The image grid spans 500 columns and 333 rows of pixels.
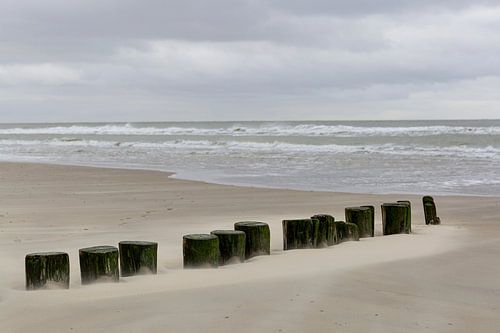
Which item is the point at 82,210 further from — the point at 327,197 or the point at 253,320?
the point at 253,320

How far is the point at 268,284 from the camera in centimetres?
469

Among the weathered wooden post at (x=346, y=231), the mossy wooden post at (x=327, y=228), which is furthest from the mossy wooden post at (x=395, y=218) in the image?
the mossy wooden post at (x=327, y=228)

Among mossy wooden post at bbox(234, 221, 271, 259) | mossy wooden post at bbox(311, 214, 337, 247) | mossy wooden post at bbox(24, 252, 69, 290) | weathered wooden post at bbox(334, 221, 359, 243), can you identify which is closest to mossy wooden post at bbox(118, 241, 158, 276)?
mossy wooden post at bbox(24, 252, 69, 290)

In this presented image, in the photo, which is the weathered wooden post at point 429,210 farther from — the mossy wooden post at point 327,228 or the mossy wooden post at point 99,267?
the mossy wooden post at point 99,267

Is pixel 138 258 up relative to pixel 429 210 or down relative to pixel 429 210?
up

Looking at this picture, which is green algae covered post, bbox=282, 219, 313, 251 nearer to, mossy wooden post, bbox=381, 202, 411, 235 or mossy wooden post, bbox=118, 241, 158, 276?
mossy wooden post, bbox=381, 202, 411, 235

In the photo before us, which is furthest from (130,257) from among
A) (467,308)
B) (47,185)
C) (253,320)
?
(47,185)

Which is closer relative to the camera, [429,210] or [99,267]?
[99,267]

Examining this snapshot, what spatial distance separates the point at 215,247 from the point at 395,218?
3008mm

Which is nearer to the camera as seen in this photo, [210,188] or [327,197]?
[327,197]

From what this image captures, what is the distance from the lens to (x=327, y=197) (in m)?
12.1

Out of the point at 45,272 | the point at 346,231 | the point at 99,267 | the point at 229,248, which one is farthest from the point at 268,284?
the point at 346,231

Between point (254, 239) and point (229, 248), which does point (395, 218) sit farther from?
point (229, 248)

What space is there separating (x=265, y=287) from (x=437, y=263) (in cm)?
191
